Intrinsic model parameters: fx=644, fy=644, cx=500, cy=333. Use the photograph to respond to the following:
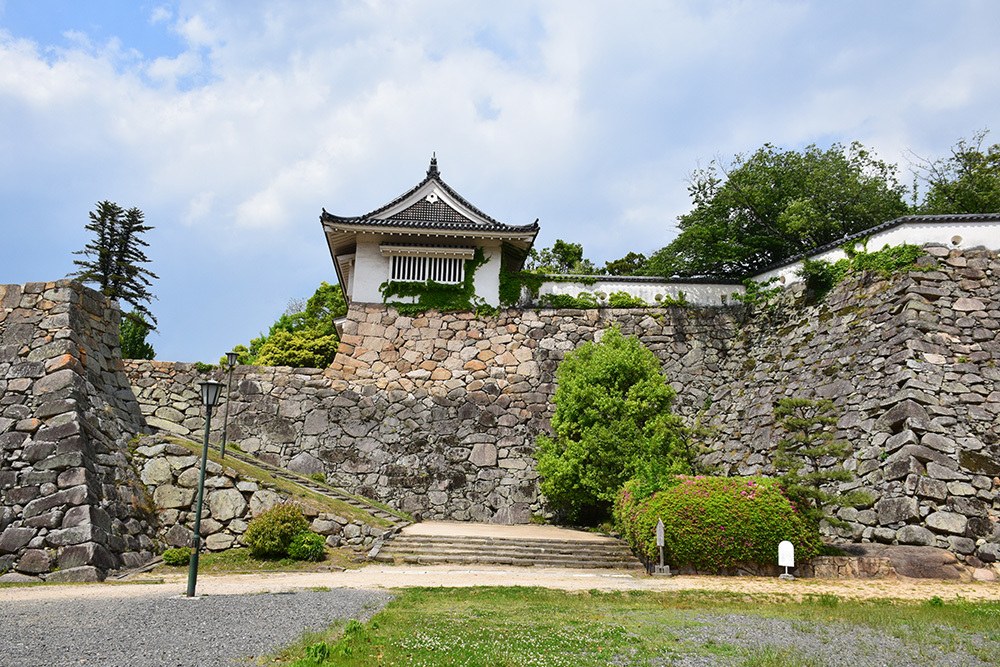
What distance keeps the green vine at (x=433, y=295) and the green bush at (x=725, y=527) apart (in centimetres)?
978

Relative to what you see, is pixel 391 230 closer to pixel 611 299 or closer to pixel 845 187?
pixel 611 299

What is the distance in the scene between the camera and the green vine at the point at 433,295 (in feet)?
64.5

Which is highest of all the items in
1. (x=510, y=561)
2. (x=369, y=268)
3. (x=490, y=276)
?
(x=369, y=268)

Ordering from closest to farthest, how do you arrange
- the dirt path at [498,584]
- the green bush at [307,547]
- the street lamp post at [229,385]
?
the dirt path at [498,584]
the green bush at [307,547]
the street lamp post at [229,385]

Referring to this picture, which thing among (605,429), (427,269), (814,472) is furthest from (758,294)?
(427,269)

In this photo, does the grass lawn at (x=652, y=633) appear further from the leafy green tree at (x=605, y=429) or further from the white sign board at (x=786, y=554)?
the leafy green tree at (x=605, y=429)

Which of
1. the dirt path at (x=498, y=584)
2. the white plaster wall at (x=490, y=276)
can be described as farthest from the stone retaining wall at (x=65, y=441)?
the white plaster wall at (x=490, y=276)

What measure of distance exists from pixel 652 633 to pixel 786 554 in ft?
18.7

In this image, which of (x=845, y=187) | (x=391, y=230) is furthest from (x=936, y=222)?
(x=391, y=230)

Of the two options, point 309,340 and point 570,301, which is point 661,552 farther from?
point 309,340

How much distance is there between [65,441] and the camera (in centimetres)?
1070

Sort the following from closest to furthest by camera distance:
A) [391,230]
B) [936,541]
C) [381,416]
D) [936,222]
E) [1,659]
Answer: [1,659], [936,541], [936,222], [381,416], [391,230]

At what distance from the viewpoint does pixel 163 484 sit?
39.7 feet

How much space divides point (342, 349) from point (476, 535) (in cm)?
757
